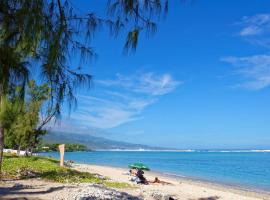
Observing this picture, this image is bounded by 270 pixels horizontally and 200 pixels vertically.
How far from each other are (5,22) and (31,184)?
38.2 feet

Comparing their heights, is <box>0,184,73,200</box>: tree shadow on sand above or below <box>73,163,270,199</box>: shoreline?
above

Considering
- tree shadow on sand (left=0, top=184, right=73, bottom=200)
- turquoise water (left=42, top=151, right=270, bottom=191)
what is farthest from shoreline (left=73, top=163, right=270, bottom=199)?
tree shadow on sand (left=0, top=184, right=73, bottom=200)

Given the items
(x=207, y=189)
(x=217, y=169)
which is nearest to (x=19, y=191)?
(x=207, y=189)

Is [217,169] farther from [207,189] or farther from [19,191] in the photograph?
[19,191]

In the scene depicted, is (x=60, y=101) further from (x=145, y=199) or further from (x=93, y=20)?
(x=145, y=199)

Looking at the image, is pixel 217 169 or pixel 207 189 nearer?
pixel 207 189

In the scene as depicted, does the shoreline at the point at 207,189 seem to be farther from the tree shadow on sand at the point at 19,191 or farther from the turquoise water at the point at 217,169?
the tree shadow on sand at the point at 19,191

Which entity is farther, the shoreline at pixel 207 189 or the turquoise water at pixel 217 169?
the turquoise water at pixel 217 169

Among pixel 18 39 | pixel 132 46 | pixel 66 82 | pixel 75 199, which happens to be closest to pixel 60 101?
pixel 66 82

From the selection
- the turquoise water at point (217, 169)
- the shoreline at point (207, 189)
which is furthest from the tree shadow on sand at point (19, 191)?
the turquoise water at point (217, 169)

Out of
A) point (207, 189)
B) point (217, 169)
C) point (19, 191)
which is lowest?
point (207, 189)

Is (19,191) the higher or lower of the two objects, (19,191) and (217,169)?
the lower

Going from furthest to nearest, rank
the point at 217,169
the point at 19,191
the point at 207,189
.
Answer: the point at 217,169, the point at 207,189, the point at 19,191

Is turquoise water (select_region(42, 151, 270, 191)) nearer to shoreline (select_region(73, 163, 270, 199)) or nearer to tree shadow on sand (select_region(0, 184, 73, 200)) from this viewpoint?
shoreline (select_region(73, 163, 270, 199))
